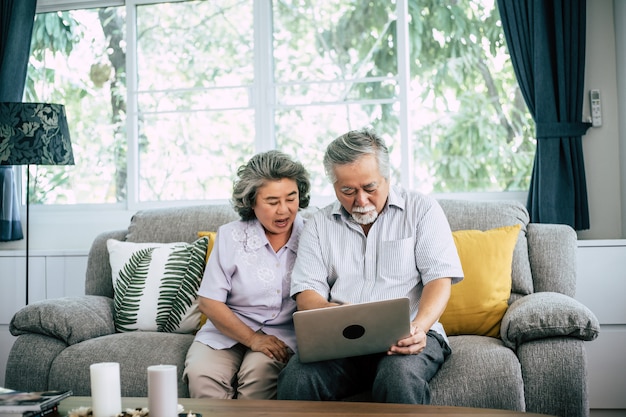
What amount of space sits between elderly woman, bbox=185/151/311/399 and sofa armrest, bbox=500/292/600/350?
71cm

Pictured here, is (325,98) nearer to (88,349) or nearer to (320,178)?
(320,178)

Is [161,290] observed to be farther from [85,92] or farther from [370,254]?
[85,92]

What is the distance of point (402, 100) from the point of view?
3.85 meters

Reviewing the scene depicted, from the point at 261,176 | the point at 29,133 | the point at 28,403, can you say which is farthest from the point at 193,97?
the point at 28,403

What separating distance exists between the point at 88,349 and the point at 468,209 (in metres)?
1.53

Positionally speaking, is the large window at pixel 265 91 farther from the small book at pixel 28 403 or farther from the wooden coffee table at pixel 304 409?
the small book at pixel 28 403

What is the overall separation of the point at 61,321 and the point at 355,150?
1.23 meters

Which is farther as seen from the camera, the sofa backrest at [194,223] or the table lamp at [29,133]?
the table lamp at [29,133]

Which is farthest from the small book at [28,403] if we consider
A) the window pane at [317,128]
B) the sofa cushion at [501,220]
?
the window pane at [317,128]

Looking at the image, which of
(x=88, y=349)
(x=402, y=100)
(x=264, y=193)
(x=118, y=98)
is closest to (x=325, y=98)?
(x=402, y=100)

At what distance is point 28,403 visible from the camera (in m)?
1.69

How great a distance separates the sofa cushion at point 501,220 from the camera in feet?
9.04

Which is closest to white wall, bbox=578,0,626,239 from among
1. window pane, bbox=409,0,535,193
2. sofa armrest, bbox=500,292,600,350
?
window pane, bbox=409,0,535,193

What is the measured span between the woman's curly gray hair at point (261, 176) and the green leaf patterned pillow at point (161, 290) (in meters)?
0.43
